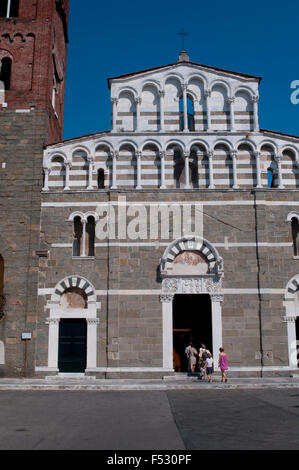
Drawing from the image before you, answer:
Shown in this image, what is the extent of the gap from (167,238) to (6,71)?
11.4 meters

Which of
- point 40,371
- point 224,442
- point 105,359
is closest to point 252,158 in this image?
point 105,359

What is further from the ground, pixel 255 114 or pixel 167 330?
pixel 255 114

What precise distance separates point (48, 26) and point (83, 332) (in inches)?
574

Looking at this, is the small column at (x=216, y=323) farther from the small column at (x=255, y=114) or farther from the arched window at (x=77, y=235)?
the small column at (x=255, y=114)

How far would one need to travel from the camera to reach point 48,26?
77.8 feet

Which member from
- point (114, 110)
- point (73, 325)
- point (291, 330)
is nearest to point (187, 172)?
point (114, 110)

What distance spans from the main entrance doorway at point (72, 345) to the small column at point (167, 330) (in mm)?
3344

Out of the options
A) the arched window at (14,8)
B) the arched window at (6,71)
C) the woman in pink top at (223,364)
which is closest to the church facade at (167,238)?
the woman in pink top at (223,364)

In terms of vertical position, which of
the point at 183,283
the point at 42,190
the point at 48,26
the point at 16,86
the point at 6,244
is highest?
the point at 48,26

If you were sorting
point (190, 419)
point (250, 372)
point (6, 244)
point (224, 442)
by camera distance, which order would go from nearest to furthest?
point (224, 442)
point (190, 419)
point (250, 372)
point (6, 244)

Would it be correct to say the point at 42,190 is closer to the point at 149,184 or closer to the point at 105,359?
the point at 149,184

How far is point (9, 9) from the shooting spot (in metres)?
24.6

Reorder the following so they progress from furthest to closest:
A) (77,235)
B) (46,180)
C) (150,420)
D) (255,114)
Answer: (255,114)
(46,180)
(77,235)
(150,420)

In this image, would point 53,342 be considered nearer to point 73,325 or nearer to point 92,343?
point 73,325
